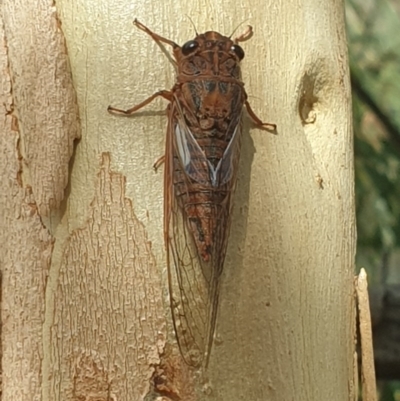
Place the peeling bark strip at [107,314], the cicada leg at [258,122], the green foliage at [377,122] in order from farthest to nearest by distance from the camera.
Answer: the green foliage at [377,122]
the cicada leg at [258,122]
the peeling bark strip at [107,314]

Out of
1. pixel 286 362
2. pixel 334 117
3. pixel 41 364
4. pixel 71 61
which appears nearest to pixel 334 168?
pixel 334 117

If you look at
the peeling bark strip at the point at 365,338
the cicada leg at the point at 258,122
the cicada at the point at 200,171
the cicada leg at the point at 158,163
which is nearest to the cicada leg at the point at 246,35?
the cicada at the point at 200,171

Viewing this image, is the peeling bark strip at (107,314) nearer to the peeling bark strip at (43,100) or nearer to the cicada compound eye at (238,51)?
the peeling bark strip at (43,100)

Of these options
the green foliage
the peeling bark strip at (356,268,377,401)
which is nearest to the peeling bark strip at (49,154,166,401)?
the peeling bark strip at (356,268,377,401)

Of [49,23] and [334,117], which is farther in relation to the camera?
[334,117]

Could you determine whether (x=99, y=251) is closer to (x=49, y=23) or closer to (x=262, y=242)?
(x=262, y=242)

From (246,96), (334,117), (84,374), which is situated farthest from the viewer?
(334,117)

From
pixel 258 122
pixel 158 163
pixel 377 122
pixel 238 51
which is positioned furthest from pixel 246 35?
pixel 377 122
